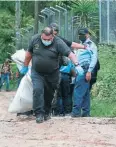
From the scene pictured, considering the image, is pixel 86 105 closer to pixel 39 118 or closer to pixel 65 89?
pixel 65 89

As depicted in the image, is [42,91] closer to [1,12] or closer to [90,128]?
[90,128]

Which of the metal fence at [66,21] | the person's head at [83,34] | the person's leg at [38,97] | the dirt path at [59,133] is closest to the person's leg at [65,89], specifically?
the person's head at [83,34]

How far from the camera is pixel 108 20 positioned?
62.4ft

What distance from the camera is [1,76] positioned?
31.7 metres

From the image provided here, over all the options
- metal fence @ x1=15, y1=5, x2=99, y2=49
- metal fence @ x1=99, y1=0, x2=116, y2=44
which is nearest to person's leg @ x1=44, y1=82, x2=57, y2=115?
metal fence @ x1=99, y1=0, x2=116, y2=44

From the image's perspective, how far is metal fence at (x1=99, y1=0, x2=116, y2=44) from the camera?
18.9 metres

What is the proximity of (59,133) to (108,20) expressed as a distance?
8.71m

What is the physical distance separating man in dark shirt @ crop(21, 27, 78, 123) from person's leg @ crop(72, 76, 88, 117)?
3.54ft

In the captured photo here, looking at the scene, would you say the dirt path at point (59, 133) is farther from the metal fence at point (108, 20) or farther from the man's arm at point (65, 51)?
the metal fence at point (108, 20)

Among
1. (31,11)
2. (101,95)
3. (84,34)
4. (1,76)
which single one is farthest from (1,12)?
(84,34)

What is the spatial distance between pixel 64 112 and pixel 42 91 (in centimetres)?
233

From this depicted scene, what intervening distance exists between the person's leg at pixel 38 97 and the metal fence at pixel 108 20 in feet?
23.8

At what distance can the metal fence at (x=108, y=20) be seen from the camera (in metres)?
18.9

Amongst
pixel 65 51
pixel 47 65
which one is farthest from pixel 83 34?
pixel 47 65
